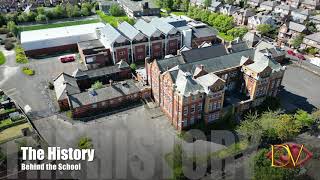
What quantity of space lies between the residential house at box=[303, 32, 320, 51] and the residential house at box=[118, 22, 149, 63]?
55932 millimetres

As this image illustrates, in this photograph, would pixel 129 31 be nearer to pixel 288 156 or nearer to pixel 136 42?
pixel 136 42

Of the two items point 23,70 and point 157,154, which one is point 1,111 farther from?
point 157,154

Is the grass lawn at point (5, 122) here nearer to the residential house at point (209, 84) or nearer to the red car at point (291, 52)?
the residential house at point (209, 84)

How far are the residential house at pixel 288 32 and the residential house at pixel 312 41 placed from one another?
17.1 ft

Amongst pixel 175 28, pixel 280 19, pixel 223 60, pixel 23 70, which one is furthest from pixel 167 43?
pixel 280 19

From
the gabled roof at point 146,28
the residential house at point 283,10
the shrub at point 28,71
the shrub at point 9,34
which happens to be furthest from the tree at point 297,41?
the shrub at point 9,34

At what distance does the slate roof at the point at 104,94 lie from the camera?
63250mm

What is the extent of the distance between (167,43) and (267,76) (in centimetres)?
3695

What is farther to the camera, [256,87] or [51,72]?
[51,72]

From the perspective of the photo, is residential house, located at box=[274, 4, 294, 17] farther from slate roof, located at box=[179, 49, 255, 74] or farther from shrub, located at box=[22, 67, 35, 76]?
shrub, located at box=[22, 67, 35, 76]

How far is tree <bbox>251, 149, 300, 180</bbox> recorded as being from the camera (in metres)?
44.1

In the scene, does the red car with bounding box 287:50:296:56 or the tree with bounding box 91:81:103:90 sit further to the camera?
the red car with bounding box 287:50:296:56

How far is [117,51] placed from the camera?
84.2 m

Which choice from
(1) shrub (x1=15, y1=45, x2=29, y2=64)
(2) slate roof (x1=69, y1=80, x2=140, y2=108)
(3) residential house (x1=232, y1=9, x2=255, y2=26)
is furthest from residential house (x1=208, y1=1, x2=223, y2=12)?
(1) shrub (x1=15, y1=45, x2=29, y2=64)
